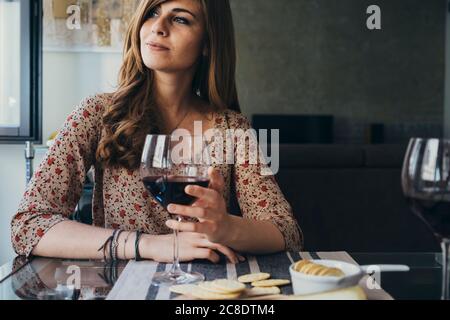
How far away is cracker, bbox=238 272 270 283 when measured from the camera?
31.7 inches

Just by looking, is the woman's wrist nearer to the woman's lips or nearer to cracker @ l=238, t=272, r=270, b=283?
cracker @ l=238, t=272, r=270, b=283

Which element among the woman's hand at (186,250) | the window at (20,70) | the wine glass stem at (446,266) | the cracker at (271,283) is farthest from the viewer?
the window at (20,70)

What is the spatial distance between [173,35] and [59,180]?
428mm

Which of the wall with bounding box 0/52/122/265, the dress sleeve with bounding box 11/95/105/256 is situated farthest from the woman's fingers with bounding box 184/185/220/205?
the wall with bounding box 0/52/122/265

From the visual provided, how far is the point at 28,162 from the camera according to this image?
3504 mm

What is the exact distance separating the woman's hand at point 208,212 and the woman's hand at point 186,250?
0.02 m

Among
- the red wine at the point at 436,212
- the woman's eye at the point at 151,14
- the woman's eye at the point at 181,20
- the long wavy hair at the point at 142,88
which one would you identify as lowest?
the red wine at the point at 436,212

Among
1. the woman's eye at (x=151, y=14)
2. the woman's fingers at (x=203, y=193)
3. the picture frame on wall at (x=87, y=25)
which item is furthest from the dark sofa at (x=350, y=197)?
the picture frame on wall at (x=87, y=25)

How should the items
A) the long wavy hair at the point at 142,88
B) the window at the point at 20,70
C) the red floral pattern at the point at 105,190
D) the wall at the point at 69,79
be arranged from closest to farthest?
the red floral pattern at the point at 105,190, the long wavy hair at the point at 142,88, the window at the point at 20,70, the wall at the point at 69,79

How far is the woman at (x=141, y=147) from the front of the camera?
3.43 feet

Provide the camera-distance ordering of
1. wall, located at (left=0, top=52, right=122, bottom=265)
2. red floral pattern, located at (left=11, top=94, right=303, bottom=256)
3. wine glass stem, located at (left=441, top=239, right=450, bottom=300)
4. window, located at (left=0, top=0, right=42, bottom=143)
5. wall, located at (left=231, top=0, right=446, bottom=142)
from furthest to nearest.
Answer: wall, located at (left=231, top=0, right=446, bottom=142) < wall, located at (left=0, top=52, right=122, bottom=265) < window, located at (left=0, top=0, right=42, bottom=143) < red floral pattern, located at (left=11, top=94, right=303, bottom=256) < wine glass stem, located at (left=441, top=239, right=450, bottom=300)

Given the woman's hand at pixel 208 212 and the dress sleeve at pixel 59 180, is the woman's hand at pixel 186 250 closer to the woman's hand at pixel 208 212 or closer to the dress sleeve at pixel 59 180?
the woman's hand at pixel 208 212

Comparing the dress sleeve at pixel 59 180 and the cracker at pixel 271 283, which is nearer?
the cracker at pixel 271 283

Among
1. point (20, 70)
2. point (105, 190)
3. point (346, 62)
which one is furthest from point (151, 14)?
point (346, 62)
